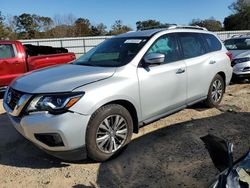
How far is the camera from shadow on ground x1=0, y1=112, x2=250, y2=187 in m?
3.86

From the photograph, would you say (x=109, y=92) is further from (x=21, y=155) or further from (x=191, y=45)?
(x=191, y=45)

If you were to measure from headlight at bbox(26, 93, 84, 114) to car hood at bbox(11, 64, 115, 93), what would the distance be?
0.08 metres

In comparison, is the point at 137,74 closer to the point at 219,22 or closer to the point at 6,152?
the point at 6,152

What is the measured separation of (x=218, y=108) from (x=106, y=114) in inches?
131

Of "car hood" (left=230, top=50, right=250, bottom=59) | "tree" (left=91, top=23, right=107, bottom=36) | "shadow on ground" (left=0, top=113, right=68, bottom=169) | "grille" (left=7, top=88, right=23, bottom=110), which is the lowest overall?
"shadow on ground" (left=0, top=113, right=68, bottom=169)

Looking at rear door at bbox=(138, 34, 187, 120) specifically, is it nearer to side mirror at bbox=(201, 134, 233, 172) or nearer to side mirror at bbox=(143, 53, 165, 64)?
side mirror at bbox=(143, 53, 165, 64)

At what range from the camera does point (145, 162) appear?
4.30 metres

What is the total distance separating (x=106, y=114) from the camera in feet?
13.5

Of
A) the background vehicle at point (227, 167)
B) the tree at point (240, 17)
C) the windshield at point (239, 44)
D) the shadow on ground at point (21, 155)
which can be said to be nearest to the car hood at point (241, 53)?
the windshield at point (239, 44)

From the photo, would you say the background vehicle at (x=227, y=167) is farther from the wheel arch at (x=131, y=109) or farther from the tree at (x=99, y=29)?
the tree at (x=99, y=29)

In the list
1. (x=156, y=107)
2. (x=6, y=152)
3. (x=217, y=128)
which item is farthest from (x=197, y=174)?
(x=6, y=152)

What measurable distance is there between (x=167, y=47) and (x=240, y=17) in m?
52.0

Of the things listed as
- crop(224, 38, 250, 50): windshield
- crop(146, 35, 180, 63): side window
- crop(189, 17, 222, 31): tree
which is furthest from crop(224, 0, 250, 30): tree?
crop(146, 35, 180, 63): side window

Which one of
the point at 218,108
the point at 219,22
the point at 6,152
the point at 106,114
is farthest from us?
the point at 219,22
